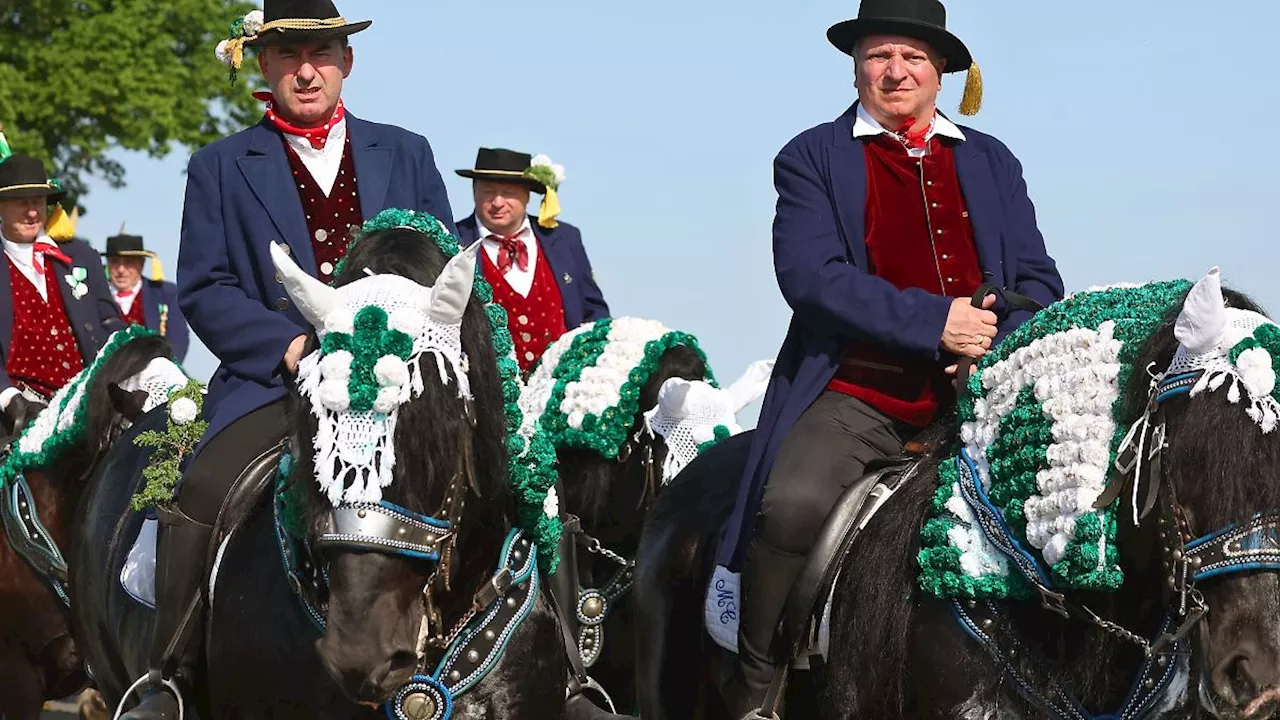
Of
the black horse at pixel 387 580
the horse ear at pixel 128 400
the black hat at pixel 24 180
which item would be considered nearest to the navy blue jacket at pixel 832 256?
the black horse at pixel 387 580

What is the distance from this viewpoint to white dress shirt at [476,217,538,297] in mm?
12352

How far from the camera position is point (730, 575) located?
259 inches

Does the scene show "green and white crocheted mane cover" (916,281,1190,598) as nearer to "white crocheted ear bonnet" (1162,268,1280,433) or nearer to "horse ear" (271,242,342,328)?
"white crocheted ear bonnet" (1162,268,1280,433)

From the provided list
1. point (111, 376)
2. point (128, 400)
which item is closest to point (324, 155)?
point (128, 400)

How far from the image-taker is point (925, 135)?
21.7 feet

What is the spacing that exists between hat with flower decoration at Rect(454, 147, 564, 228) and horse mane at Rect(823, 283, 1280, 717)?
672 cm

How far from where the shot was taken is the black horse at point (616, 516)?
33.7 feet

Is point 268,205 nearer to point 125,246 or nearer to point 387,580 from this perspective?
point 387,580

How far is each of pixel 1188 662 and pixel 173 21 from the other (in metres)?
27.1

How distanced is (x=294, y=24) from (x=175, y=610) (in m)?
1.99

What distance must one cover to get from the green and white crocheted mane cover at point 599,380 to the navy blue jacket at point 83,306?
3187 mm

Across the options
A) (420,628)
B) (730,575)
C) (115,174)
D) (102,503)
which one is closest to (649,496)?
(102,503)

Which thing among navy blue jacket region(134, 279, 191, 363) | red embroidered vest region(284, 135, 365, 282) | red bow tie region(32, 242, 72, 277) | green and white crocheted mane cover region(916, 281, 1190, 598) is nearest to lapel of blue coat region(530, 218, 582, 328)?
red bow tie region(32, 242, 72, 277)

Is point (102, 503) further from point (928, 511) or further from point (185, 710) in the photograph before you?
point (928, 511)
